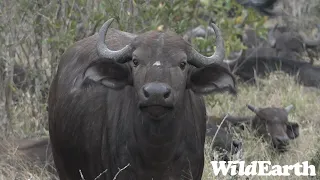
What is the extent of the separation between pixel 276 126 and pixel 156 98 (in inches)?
179

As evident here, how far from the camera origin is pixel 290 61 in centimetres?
1412

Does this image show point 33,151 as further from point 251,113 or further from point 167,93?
point 251,113

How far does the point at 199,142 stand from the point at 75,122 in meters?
0.98

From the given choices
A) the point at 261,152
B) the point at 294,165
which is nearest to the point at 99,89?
the point at 294,165

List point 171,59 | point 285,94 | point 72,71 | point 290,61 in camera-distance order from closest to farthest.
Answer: point 171,59
point 72,71
point 285,94
point 290,61

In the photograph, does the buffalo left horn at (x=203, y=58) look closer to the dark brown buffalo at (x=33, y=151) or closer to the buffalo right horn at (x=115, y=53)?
the buffalo right horn at (x=115, y=53)

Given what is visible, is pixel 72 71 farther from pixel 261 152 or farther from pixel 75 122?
pixel 261 152

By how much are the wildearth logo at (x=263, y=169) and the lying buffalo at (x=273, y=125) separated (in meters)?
1.08

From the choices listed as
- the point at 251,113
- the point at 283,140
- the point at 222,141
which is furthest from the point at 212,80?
the point at 251,113

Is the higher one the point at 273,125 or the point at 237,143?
the point at 237,143

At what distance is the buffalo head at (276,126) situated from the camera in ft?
28.3

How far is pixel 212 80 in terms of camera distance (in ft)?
17.2

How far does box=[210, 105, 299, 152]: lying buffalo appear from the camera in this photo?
864cm

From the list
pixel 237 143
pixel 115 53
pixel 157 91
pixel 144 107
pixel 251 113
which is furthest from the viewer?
pixel 251 113
